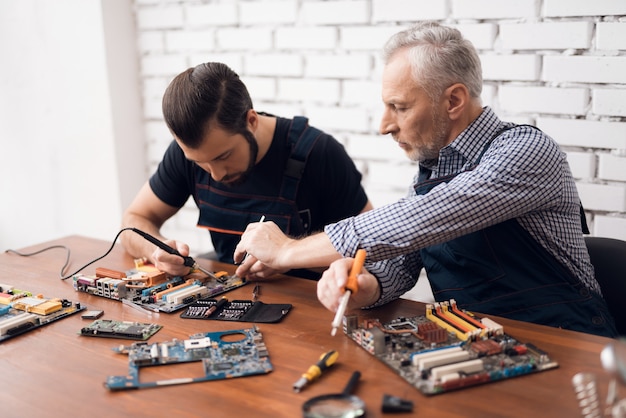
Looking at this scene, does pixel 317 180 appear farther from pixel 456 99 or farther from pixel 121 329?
pixel 121 329

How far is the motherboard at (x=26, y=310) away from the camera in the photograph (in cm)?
137

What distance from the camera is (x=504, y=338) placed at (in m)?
1.23

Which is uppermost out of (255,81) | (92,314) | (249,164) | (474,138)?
(255,81)

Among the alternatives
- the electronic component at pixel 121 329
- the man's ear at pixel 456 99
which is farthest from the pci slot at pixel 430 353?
the man's ear at pixel 456 99

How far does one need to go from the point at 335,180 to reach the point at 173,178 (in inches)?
21.7

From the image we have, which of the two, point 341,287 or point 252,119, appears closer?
point 341,287

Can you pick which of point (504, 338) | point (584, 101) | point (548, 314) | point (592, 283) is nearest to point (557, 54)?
point (584, 101)

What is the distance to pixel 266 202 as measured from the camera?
6.50 ft

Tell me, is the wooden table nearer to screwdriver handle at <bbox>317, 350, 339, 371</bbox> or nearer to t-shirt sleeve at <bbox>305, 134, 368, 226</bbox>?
screwdriver handle at <bbox>317, 350, 339, 371</bbox>

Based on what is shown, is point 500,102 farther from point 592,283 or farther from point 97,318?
point 97,318

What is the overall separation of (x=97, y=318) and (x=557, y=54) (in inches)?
62.2

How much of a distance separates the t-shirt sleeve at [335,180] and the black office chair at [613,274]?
2.39 ft

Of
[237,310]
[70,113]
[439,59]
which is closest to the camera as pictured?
[237,310]

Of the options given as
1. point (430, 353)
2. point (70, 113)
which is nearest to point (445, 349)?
point (430, 353)
